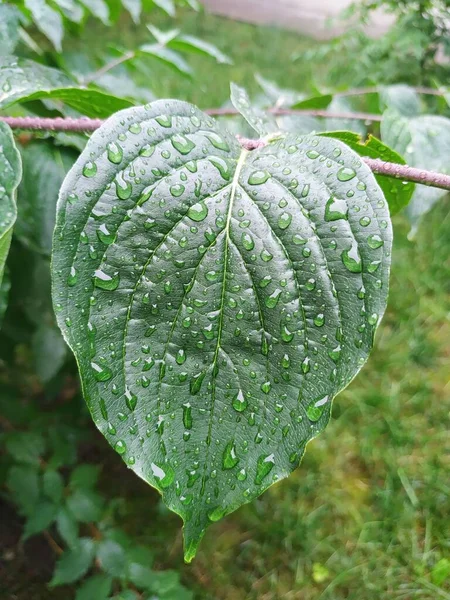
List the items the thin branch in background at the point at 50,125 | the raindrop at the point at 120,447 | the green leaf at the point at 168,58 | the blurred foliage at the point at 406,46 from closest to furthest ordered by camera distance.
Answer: the raindrop at the point at 120,447 → the thin branch in background at the point at 50,125 → the green leaf at the point at 168,58 → the blurred foliage at the point at 406,46

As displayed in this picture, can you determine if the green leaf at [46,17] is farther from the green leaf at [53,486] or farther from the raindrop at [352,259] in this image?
the green leaf at [53,486]

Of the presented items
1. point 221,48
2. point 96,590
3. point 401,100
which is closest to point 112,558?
point 96,590

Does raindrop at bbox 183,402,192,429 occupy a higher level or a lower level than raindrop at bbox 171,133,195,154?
lower

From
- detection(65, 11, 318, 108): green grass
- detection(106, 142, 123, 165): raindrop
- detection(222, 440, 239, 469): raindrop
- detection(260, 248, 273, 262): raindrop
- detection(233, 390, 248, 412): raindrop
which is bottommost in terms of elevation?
detection(65, 11, 318, 108): green grass

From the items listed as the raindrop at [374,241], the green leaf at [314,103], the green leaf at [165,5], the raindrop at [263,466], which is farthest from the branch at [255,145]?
the green leaf at [165,5]

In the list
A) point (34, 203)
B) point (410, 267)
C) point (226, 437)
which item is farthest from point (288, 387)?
point (410, 267)

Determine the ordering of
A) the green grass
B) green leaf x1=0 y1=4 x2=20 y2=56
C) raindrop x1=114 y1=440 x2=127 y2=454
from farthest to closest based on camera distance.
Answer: the green grass → green leaf x1=0 y1=4 x2=20 y2=56 → raindrop x1=114 y1=440 x2=127 y2=454

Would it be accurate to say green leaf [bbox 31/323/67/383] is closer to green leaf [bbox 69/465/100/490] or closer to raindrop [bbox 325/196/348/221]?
green leaf [bbox 69/465/100/490]

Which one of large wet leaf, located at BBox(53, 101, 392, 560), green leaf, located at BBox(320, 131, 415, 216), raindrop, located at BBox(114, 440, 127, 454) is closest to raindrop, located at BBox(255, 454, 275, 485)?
large wet leaf, located at BBox(53, 101, 392, 560)
